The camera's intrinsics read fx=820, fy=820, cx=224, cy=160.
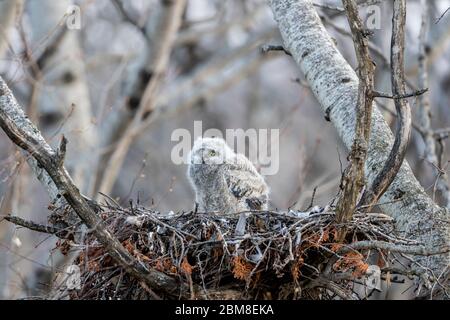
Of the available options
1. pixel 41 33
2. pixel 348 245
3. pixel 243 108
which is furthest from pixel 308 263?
pixel 243 108

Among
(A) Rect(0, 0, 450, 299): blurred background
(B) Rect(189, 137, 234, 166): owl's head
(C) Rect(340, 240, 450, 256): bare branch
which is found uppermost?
(A) Rect(0, 0, 450, 299): blurred background

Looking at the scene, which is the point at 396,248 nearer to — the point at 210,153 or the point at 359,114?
the point at 359,114

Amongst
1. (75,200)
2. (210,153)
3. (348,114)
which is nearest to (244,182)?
(210,153)

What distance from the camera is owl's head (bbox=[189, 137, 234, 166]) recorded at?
21.9ft

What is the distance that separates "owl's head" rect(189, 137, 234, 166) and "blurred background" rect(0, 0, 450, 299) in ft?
1.12

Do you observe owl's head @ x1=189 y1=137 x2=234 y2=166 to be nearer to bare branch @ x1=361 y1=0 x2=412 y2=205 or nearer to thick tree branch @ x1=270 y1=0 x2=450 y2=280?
thick tree branch @ x1=270 y1=0 x2=450 y2=280

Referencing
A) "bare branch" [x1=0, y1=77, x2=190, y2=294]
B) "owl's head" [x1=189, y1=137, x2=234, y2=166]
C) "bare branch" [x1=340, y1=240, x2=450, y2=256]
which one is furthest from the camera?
"owl's head" [x1=189, y1=137, x2=234, y2=166]

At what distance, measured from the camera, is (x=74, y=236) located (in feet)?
16.3

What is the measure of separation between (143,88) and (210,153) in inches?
128

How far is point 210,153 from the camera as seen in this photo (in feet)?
22.0

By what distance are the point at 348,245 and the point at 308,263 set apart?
0.31m

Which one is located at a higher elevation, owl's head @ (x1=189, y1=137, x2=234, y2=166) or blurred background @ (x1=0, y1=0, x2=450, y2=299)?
blurred background @ (x1=0, y1=0, x2=450, y2=299)

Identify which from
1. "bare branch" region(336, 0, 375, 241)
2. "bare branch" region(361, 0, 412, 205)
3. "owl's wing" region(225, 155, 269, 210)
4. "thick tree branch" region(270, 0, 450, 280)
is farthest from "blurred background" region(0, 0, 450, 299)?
"bare branch" region(336, 0, 375, 241)
